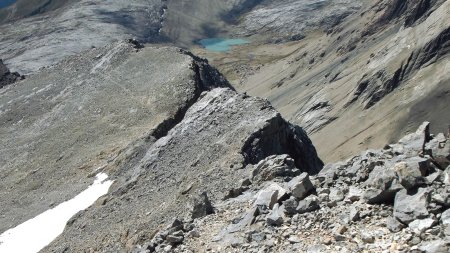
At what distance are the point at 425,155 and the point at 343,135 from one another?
254 ft

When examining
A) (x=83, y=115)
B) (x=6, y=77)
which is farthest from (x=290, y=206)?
(x=6, y=77)

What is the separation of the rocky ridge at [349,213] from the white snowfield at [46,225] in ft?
62.2

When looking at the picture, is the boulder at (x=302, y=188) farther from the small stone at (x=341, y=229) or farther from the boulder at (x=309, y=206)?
the small stone at (x=341, y=229)

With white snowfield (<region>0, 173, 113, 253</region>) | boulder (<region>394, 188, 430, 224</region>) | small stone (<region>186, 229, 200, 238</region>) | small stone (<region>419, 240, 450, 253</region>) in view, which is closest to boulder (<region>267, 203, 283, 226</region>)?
small stone (<region>186, 229, 200, 238</region>)

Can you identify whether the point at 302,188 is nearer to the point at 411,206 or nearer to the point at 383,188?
the point at 383,188

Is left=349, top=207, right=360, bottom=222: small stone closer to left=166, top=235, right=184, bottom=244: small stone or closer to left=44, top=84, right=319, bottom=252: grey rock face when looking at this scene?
left=166, top=235, right=184, bottom=244: small stone

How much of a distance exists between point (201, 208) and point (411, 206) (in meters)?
10.1

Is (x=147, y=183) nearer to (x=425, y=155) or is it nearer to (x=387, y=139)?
(x=425, y=155)

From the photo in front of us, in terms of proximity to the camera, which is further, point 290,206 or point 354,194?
point 290,206

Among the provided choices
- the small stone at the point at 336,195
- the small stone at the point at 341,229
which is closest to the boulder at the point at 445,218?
the small stone at the point at 341,229

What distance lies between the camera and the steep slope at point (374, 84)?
89.4 metres

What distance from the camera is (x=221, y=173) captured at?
31.5 metres

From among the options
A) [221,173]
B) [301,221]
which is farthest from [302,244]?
[221,173]

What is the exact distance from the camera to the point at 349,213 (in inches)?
714
